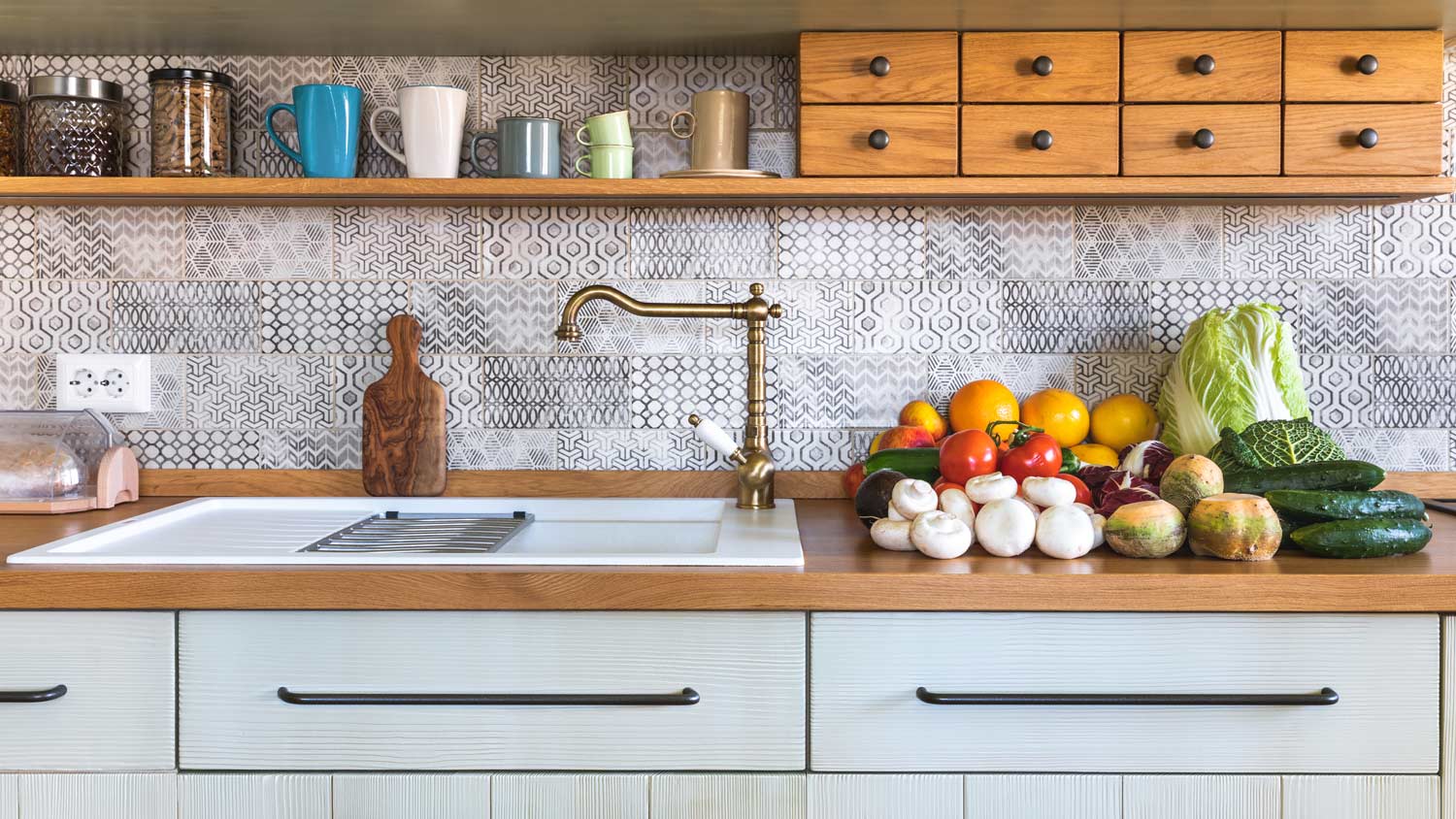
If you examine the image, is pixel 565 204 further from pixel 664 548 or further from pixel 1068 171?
pixel 1068 171

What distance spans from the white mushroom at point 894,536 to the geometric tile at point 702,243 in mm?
645

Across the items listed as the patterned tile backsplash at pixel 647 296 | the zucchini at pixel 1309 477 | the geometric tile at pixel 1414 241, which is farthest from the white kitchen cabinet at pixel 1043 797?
the geometric tile at pixel 1414 241

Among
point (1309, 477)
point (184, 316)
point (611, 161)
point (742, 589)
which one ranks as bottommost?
point (742, 589)

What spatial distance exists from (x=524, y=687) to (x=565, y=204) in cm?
88

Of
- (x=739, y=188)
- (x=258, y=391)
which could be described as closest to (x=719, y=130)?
(x=739, y=188)

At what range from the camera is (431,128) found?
5.54ft

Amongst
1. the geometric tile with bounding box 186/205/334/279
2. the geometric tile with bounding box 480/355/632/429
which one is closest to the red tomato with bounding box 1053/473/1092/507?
the geometric tile with bounding box 480/355/632/429

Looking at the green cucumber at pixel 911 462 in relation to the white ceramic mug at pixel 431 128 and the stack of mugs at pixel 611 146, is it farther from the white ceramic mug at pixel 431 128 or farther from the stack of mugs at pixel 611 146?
the white ceramic mug at pixel 431 128

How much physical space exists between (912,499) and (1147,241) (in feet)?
2.61

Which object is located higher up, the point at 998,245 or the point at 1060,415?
the point at 998,245

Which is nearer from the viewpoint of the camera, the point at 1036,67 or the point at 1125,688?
the point at 1125,688

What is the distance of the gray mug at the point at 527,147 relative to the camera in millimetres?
1686

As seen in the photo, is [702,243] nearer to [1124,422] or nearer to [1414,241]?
[1124,422]

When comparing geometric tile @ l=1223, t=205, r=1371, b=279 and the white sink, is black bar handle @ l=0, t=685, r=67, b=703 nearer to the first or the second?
the white sink
